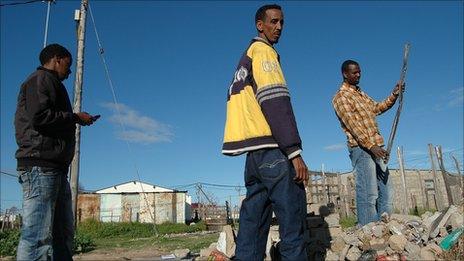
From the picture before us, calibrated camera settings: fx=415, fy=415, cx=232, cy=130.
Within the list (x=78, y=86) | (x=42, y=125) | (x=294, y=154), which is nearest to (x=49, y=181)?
(x=42, y=125)

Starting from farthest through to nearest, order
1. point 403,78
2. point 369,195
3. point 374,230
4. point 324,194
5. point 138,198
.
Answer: point 138,198, point 324,194, point 403,78, point 369,195, point 374,230

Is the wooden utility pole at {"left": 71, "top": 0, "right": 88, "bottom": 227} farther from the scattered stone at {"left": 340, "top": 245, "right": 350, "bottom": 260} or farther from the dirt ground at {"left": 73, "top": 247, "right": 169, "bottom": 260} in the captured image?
the scattered stone at {"left": 340, "top": 245, "right": 350, "bottom": 260}

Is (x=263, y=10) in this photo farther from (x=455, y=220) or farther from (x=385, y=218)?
(x=455, y=220)

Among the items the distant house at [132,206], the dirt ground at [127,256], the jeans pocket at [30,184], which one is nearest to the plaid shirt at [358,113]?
the jeans pocket at [30,184]

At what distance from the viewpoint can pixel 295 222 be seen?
2602 mm

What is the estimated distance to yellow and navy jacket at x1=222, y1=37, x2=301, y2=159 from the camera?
2.66 m

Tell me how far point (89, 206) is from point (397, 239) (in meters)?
43.7

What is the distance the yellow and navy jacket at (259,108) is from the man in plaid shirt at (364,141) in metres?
2.51

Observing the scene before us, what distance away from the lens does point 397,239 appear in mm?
4203

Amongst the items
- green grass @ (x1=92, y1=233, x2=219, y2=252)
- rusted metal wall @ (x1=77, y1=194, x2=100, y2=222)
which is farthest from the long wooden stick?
rusted metal wall @ (x1=77, y1=194, x2=100, y2=222)

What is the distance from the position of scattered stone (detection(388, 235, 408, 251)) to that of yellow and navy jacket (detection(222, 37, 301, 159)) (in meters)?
2.18

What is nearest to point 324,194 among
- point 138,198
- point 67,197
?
point 67,197

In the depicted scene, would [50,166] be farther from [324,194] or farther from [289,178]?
[324,194]

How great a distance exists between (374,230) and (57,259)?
3.25 m
